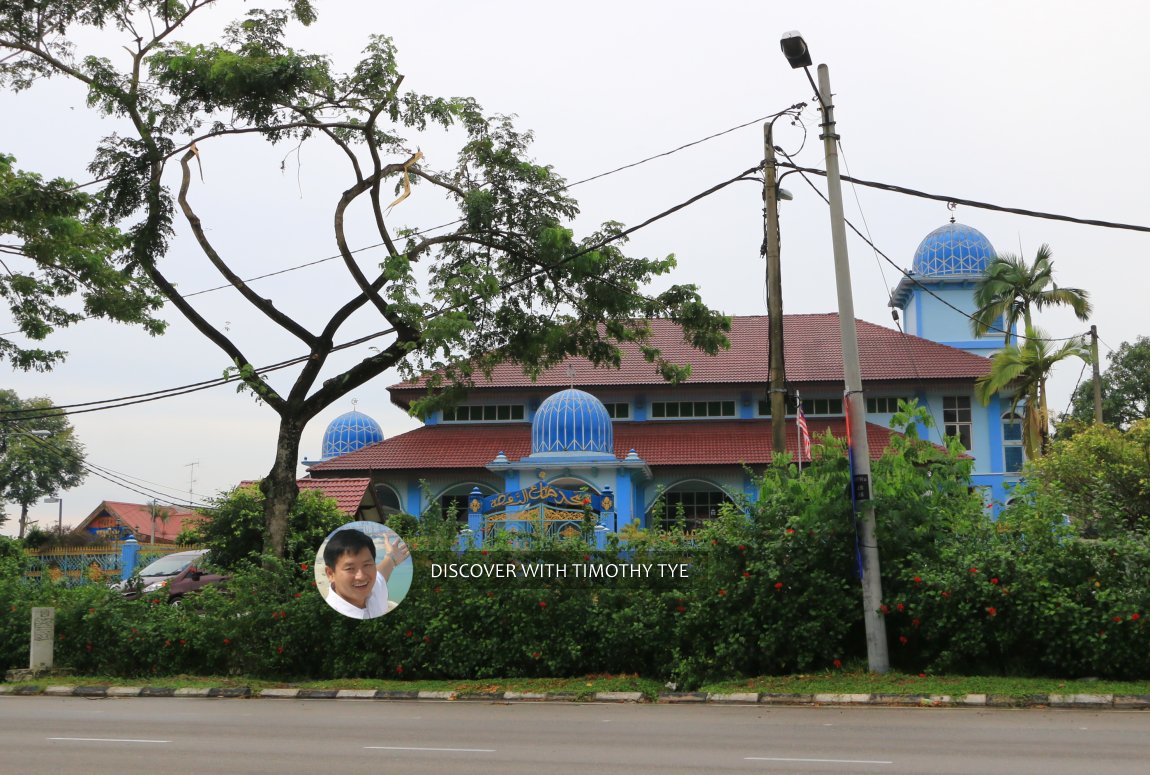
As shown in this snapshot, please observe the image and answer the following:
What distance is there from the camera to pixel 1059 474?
25.7m

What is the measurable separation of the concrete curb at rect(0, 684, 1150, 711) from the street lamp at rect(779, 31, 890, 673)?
1.13 m

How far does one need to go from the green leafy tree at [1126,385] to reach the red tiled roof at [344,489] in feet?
122

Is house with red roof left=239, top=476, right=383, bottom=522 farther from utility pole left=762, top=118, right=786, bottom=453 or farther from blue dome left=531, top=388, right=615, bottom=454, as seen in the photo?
utility pole left=762, top=118, right=786, bottom=453

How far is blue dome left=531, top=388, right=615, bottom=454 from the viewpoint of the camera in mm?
31453

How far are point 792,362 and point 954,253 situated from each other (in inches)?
411

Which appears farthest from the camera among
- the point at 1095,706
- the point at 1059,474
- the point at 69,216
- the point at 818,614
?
the point at 1059,474

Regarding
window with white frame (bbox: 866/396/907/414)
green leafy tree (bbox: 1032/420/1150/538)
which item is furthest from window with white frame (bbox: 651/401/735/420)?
green leafy tree (bbox: 1032/420/1150/538)

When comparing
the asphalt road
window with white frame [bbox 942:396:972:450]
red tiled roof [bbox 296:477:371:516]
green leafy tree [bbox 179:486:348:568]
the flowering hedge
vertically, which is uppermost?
window with white frame [bbox 942:396:972:450]

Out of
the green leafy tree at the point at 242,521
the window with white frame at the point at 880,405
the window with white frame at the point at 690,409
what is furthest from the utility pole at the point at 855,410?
the window with white frame at the point at 880,405

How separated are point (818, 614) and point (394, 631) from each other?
6044 mm

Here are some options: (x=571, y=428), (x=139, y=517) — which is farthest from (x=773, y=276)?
(x=139, y=517)

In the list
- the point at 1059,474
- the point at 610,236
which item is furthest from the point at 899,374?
the point at 610,236

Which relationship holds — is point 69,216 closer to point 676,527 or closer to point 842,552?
point 676,527

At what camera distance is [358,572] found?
16250mm
